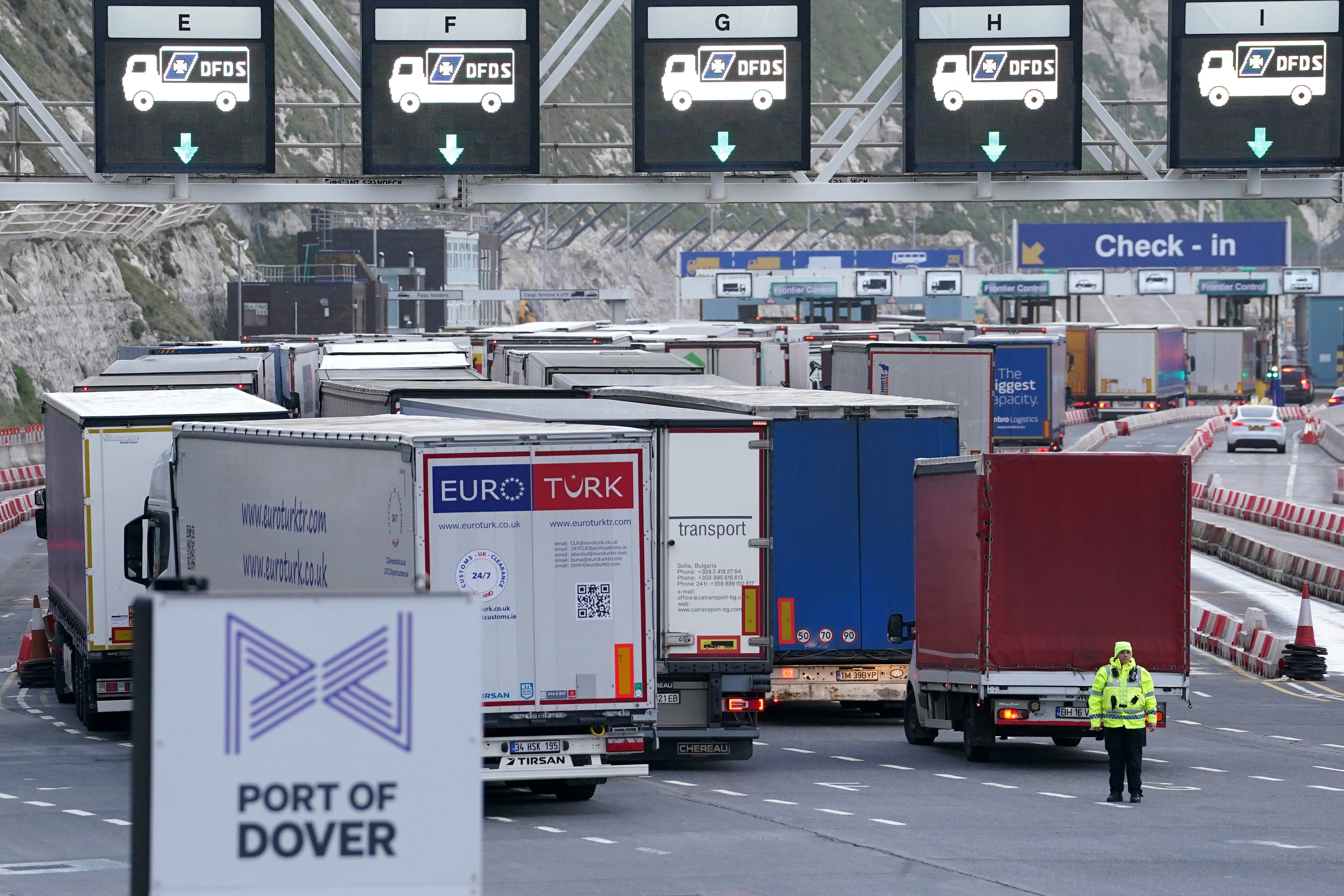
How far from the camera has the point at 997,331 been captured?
64.3 m

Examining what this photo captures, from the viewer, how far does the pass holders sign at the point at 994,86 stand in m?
24.8

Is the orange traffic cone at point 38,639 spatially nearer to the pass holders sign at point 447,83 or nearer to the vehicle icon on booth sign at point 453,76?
the pass holders sign at point 447,83

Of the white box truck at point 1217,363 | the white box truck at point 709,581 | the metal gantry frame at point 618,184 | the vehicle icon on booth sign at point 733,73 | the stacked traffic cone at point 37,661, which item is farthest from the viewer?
the white box truck at point 1217,363

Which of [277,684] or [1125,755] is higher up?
[277,684]

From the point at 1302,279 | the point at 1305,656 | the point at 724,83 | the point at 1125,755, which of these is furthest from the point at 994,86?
the point at 1302,279

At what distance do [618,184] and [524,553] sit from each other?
12.0 meters

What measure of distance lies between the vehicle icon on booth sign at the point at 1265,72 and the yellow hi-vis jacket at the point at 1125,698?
1054 cm

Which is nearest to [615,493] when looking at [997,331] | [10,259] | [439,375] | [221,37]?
[221,37]

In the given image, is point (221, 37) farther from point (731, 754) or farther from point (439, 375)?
point (731, 754)

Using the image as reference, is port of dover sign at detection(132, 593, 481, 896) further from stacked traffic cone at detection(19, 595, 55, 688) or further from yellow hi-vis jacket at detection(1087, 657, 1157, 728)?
stacked traffic cone at detection(19, 595, 55, 688)

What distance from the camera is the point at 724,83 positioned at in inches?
968

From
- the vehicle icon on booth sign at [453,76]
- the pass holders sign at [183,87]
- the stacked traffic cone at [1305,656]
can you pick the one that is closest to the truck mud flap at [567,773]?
the vehicle icon on booth sign at [453,76]

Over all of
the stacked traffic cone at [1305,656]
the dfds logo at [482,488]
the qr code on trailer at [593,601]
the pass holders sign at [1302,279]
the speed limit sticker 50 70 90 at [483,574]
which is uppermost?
the pass holders sign at [1302,279]

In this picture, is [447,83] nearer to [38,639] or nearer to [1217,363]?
[38,639]
